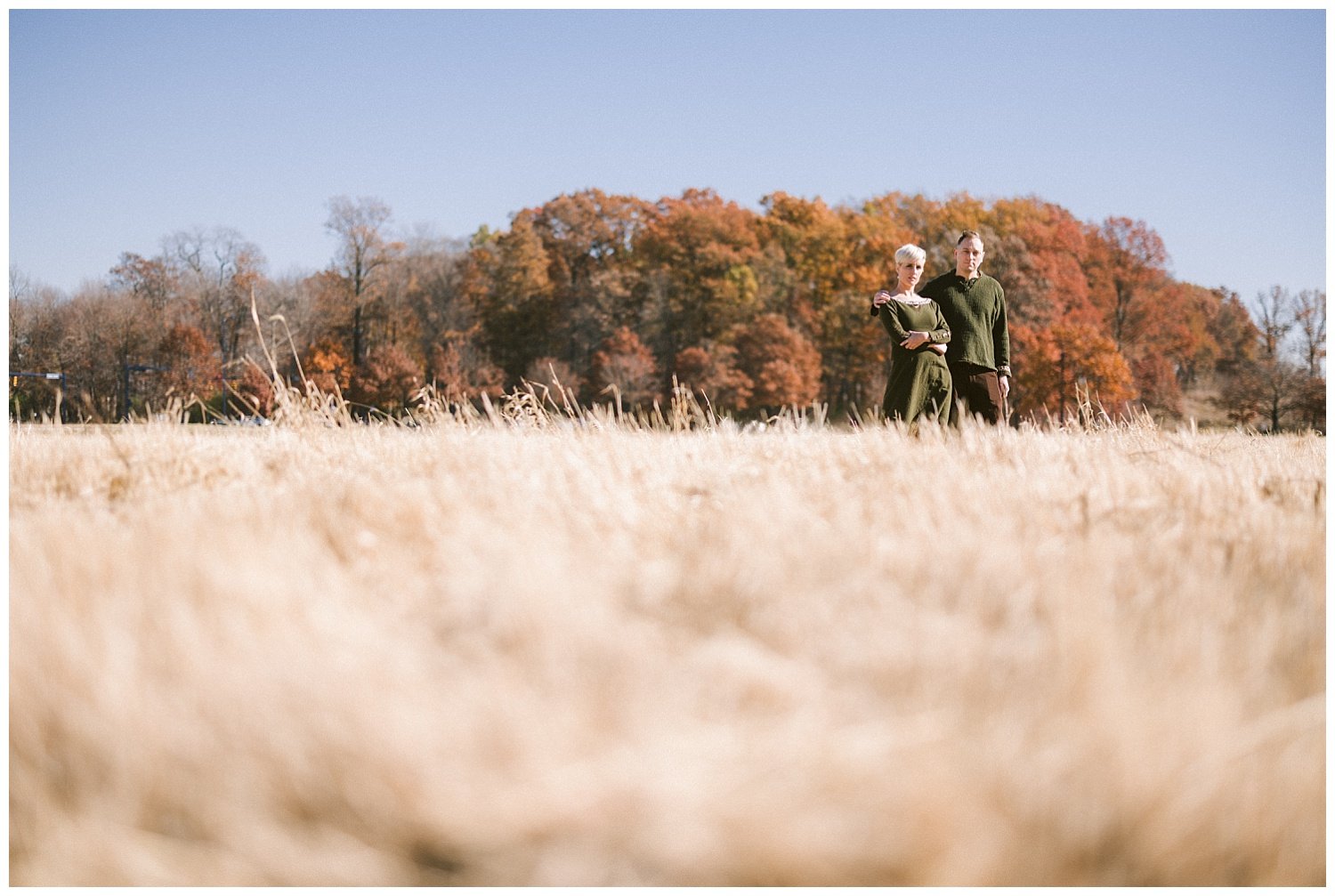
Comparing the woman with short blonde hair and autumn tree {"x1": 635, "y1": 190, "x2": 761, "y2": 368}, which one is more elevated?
autumn tree {"x1": 635, "y1": 190, "x2": 761, "y2": 368}

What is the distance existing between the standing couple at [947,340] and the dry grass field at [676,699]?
3.42 m

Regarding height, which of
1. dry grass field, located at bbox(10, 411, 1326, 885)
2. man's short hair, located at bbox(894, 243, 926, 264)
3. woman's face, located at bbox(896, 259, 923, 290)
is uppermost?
man's short hair, located at bbox(894, 243, 926, 264)

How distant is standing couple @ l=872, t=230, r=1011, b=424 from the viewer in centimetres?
566

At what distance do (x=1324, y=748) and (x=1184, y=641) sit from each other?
11.5 inches

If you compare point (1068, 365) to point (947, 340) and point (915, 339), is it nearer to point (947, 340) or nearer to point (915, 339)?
point (947, 340)

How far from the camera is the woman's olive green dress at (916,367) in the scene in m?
5.62

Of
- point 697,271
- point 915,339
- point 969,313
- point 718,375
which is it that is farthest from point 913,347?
point 697,271

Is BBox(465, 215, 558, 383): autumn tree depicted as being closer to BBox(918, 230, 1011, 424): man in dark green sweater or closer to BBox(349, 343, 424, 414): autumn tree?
BBox(349, 343, 424, 414): autumn tree

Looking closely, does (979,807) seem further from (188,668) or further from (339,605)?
(188,668)

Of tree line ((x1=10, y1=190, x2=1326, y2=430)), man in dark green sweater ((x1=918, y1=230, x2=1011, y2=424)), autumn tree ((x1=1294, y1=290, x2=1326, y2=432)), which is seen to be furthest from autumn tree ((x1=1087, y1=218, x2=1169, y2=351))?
man in dark green sweater ((x1=918, y1=230, x2=1011, y2=424))

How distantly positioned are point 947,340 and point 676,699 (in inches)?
203

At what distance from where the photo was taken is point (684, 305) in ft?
154

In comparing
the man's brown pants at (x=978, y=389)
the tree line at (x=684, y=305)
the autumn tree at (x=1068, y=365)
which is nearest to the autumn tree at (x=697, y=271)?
the tree line at (x=684, y=305)

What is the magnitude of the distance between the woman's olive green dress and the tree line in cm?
3277
